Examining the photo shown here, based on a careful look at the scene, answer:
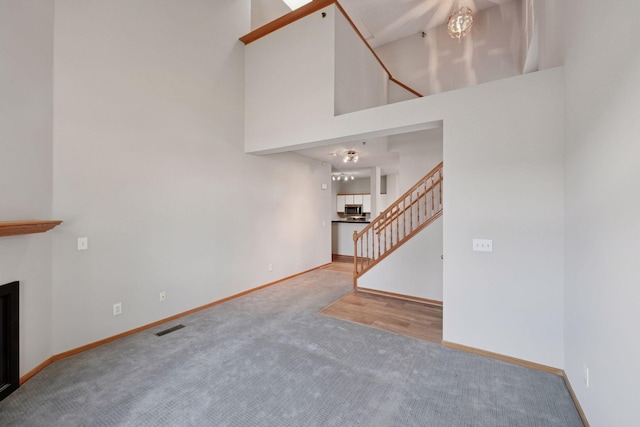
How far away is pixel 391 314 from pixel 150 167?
3.61 meters

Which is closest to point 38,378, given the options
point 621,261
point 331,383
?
point 331,383

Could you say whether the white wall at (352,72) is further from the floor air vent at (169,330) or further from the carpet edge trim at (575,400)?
the carpet edge trim at (575,400)

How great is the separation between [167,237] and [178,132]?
1.36 m

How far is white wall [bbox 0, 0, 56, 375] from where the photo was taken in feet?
6.42

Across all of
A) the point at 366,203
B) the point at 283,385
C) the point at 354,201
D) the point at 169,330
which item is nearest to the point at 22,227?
the point at 169,330

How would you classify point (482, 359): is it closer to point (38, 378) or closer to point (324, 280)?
point (324, 280)

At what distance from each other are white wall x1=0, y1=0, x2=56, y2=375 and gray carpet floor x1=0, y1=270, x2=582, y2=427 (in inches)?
20.6

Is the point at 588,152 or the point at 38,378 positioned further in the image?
→ the point at 38,378

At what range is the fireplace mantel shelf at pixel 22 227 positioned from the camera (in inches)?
68.1

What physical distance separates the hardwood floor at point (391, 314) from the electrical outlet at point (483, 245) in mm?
1107

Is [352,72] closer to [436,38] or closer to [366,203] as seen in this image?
[436,38]

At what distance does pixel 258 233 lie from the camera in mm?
4555

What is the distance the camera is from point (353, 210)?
1020 centimetres

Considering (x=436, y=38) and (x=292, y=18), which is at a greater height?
(x=436, y=38)
